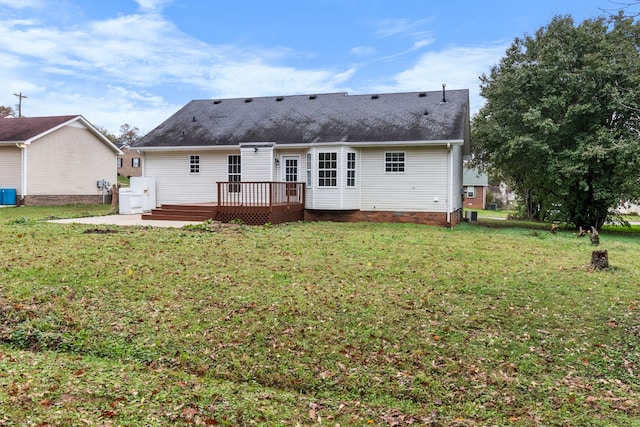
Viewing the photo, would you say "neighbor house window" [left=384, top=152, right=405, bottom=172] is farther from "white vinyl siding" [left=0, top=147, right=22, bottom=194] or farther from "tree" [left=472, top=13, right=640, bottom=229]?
"white vinyl siding" [left=0, top=147, right=22, bottom=194]

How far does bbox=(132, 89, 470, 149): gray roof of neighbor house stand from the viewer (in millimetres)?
16750

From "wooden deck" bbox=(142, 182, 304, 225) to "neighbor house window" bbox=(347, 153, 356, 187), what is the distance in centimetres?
186

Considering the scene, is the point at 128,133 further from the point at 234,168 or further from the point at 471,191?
the point at 234,168

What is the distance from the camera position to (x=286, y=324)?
550 cm

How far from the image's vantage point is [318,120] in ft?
60.6

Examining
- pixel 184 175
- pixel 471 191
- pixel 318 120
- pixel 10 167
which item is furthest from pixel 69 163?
pixel 471 191

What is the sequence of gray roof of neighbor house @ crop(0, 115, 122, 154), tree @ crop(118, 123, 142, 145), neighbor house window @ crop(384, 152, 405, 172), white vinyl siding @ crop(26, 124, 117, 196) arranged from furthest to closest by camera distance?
1. tree @ crop(118, 123, 142, 145)
2. white vinyl siding @ crop(26, 124, 117, 196)
3. gray roof of neighbor house @ crop(0, 115, 122, 154)
4. neighbor house window @ crop(384, 152, 405, 172)

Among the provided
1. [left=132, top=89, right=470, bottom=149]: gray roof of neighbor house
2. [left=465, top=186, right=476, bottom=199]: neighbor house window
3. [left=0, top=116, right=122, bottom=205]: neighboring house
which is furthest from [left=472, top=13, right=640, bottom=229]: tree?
[left=465, top=186, right=476, bottom=199]: neighbor house window

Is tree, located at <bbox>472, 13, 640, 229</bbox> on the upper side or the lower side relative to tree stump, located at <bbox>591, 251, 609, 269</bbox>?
upper

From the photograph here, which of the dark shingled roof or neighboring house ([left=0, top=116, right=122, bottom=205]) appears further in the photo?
the dark shingled roof

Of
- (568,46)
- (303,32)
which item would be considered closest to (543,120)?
(568,46)

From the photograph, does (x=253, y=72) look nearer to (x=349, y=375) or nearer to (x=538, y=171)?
(x=538, y=171)

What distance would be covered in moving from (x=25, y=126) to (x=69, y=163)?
3.05m

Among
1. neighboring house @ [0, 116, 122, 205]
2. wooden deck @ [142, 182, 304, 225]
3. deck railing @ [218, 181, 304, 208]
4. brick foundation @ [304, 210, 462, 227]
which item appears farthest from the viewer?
neighboring house @ [0, 116, 122, 205]
